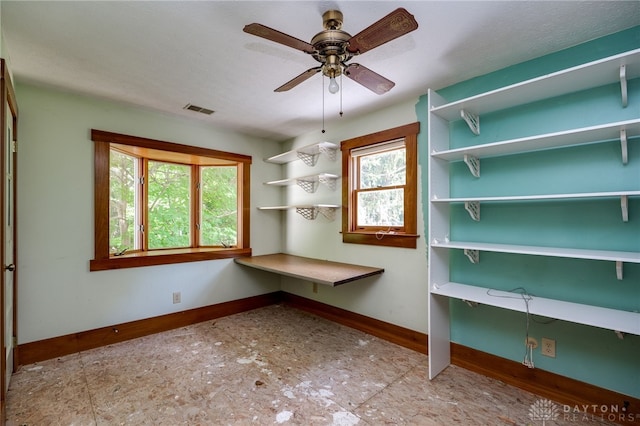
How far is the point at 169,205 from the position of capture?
3500 millimetres

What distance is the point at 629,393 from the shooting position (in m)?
1.72

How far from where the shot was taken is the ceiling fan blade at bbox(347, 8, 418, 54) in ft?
3.87

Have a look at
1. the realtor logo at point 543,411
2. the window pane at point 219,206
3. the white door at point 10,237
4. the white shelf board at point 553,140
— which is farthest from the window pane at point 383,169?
the white door at point 10,237

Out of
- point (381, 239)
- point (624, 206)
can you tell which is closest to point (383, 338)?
point (381, 239)

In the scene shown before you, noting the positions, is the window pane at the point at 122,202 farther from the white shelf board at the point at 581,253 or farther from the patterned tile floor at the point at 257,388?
the white shelf board at the point at 581,253

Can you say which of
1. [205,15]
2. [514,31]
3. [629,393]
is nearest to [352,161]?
[514,31]

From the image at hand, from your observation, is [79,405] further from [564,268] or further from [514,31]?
[514,31]

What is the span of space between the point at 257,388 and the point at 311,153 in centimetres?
247

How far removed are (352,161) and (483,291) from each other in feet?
5.87

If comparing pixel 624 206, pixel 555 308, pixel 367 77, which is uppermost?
pixel 367 77

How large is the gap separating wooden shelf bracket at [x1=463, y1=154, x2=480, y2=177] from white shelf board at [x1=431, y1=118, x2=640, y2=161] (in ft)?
0.10

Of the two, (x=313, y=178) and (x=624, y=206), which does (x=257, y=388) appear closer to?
(x=313, y=178)

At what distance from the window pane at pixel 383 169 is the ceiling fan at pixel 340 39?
1.21 metres

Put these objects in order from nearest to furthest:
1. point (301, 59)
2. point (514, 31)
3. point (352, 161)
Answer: point (514, 31) → point (301, 59) → point (352, 161)
